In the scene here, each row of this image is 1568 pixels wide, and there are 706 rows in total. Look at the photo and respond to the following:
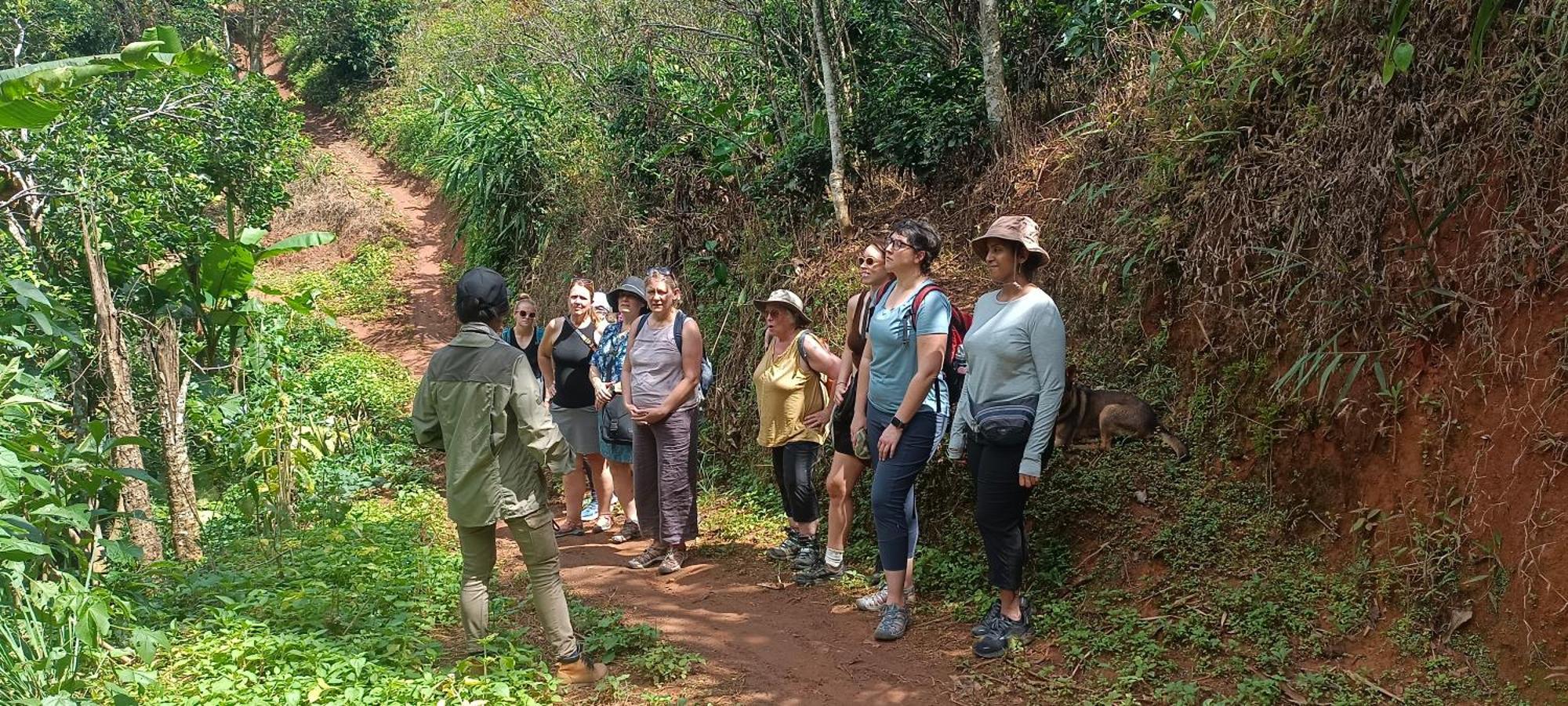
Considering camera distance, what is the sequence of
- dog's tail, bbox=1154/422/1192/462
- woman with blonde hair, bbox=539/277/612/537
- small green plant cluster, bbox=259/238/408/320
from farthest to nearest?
small green plant cluster, bbox=259/238/408/320 → woman with blonde hair, bbox=539/277/612/537 → dog's tail, bbox=1154/422/1192/462

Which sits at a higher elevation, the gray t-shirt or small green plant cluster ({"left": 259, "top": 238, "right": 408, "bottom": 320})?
the gray t-shirt

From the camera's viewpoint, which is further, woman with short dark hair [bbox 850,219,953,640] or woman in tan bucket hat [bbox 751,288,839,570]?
woman in tan bucket hat [bbox 751,288,839,570]

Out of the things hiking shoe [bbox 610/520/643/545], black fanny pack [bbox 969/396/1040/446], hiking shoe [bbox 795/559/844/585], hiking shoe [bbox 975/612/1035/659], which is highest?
black fanny pack [bbox 969/396/1040/446]

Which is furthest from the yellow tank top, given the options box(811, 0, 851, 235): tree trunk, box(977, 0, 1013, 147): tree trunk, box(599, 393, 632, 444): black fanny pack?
box(977, 0, 1013, 147): tree trunk

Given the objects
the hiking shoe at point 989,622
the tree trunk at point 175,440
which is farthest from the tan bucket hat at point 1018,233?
the tree trunk at point 175,440

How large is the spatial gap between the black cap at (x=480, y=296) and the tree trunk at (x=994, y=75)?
4.64m

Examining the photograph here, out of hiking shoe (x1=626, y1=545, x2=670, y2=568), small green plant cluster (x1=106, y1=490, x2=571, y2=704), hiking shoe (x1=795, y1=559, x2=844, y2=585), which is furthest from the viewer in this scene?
hiking shoe (x1=626, y1=545, x2=670, y2=568)

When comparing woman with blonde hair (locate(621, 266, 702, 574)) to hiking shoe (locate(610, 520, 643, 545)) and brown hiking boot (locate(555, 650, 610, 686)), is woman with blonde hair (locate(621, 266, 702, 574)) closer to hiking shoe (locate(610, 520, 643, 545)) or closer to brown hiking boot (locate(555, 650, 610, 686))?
hiking shoe (locate(610, 520, 643, 545))

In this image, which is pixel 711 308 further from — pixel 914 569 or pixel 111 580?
pixel 111 580

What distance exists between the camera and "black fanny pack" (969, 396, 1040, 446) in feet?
13.6

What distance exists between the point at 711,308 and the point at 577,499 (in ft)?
8.86

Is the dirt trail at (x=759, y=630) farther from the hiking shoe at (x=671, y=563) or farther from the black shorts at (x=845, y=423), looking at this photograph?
the black shorts at (x=845, y=423)

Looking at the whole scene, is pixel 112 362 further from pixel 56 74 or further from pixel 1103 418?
pixel 1103 418

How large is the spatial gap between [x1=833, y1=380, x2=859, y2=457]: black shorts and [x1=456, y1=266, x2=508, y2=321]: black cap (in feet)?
6.06
